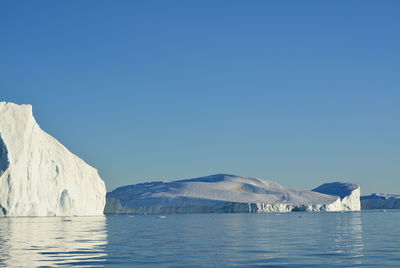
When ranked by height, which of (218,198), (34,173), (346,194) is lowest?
(218,198)

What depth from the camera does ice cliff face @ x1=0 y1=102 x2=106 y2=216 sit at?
215 ft

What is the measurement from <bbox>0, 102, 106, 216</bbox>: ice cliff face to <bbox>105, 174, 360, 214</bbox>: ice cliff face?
46.8m

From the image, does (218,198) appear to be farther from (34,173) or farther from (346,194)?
(34,173)

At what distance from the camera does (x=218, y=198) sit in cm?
13762

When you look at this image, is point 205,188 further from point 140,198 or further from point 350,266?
point 350,266

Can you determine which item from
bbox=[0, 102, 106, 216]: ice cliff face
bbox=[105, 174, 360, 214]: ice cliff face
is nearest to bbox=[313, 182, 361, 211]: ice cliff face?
bbox=[105, 174, 360, 214]: ice cliff face

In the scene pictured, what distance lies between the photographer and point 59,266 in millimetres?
17203

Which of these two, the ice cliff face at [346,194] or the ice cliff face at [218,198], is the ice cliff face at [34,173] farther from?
the ice cliff face at [346,194]

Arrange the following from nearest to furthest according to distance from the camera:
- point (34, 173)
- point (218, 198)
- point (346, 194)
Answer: point (34, 173), point (218, 198), point (346, 194)

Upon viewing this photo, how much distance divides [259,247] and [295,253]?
2.85 metres

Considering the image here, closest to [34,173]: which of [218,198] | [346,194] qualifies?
[218,198]

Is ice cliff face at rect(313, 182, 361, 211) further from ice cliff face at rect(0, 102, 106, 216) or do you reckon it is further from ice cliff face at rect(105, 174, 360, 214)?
ice cliff face at rect(0, 102, 106, 216)

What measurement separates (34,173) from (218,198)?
71.4 meters

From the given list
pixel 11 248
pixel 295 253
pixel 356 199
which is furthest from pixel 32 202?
pixel 356 199
